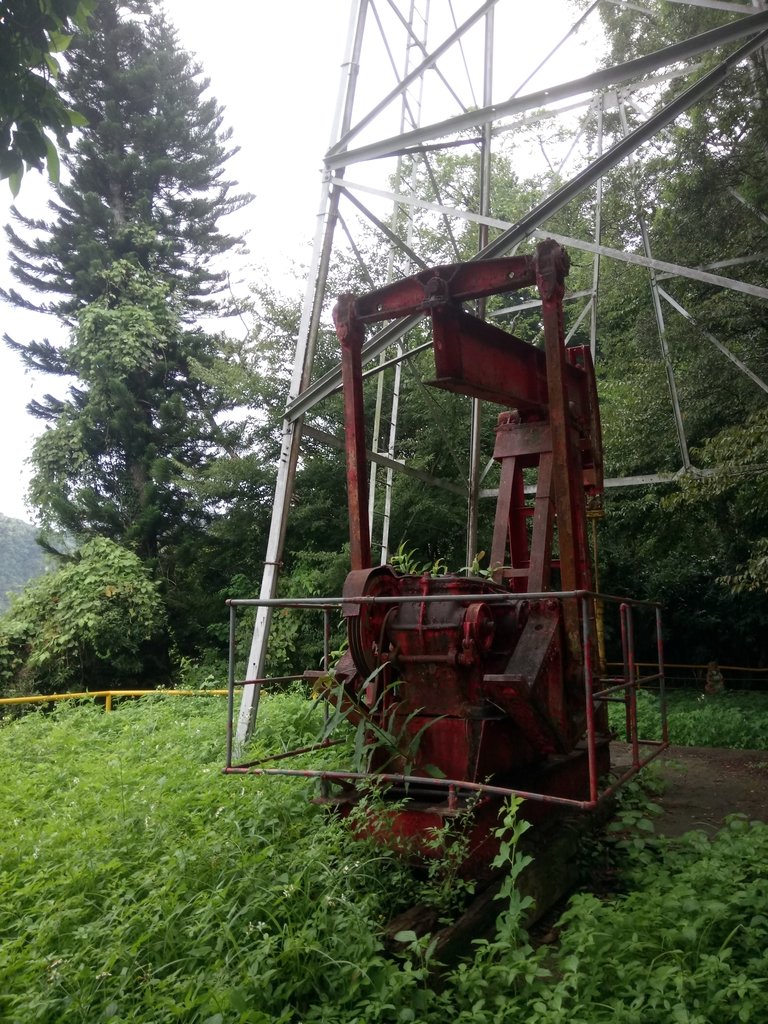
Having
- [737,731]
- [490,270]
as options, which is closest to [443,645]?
[490,270]

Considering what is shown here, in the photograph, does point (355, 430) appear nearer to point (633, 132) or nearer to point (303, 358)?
point (303, 358)

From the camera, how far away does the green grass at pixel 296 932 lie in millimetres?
2895

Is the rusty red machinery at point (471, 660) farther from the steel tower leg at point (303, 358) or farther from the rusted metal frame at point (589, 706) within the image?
the steel tower leg at point (303, 358)

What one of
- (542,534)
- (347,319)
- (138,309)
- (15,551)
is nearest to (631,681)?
(542,534)

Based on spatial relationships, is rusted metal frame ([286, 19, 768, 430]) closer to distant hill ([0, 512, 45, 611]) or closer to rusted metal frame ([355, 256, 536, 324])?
rusted metal frame ([355, 256, 536, 324])

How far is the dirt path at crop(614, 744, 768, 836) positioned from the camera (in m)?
5.82

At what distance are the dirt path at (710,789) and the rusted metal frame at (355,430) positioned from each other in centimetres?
291

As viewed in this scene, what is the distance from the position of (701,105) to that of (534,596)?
8289 millimetres

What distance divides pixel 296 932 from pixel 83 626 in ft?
38.1

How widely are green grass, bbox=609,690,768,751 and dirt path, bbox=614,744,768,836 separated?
0.97 m

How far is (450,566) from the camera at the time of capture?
13.8 metres

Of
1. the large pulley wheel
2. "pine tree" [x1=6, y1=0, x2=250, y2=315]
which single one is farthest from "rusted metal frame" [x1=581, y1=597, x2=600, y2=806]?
"pine tree" [x1=6, y1=0, x2=250, y2=315]

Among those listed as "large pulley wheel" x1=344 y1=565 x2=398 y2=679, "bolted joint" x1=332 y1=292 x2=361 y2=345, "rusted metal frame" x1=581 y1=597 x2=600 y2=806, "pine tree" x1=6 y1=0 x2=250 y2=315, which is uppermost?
"pine tree" x1=6 y1=0 x2=250 y2=315

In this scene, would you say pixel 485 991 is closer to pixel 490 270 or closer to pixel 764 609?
pixel 490 270
